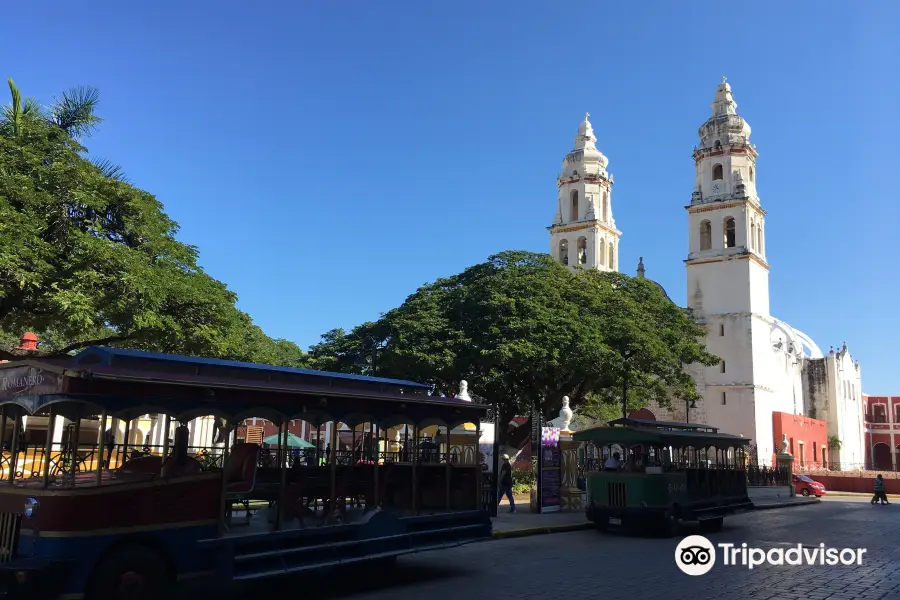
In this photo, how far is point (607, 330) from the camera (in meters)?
31.7

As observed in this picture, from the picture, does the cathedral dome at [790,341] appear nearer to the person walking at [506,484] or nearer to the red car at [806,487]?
the red car at [806,487]

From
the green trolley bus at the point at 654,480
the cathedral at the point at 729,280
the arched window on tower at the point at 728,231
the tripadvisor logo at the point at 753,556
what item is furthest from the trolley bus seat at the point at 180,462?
the arched window on tower at the point at 728,231

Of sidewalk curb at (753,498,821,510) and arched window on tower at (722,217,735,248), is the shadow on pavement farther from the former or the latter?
arched window on tower at (722,217,735,248)

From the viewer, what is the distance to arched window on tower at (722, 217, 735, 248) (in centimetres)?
4941

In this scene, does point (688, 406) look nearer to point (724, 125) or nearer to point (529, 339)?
point (529, 339)

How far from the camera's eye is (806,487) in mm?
35781

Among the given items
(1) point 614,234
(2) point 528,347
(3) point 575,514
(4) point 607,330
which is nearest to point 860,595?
(3) point 575,514

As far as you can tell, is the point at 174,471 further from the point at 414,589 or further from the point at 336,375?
the point at 414,589

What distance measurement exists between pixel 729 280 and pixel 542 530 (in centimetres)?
3596

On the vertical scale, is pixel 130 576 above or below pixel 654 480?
below

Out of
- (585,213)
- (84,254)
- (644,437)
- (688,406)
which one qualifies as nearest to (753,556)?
(644,437)

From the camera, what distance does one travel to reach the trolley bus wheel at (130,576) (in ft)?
23.6

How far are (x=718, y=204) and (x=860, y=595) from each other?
141ft

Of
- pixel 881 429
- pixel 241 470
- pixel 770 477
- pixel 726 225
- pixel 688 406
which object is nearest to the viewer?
pixel 241 470
